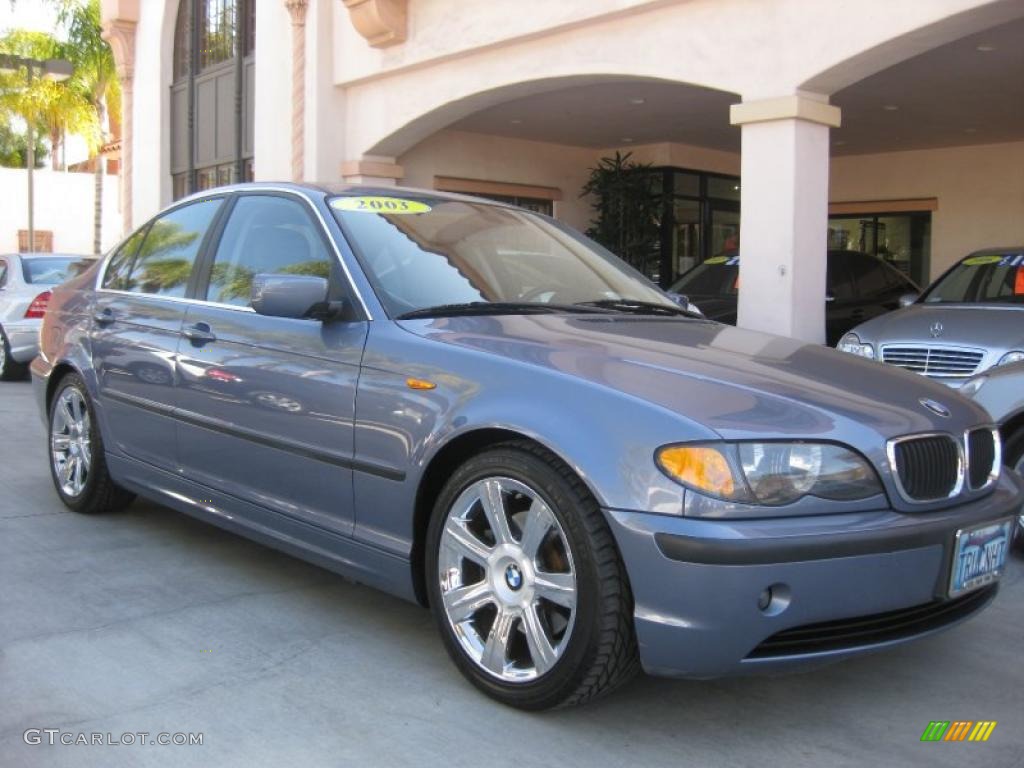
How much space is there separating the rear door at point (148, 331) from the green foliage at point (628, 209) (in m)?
12.2

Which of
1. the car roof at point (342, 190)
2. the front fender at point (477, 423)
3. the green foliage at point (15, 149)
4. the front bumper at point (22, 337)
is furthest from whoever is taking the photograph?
the green foliage at point (15, 149)

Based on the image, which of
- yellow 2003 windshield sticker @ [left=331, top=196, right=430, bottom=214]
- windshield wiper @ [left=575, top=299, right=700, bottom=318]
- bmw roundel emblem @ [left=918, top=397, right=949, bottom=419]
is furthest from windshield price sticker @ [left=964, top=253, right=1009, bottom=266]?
yellow 2003 windshield sticker @ [left=331, top=196, right=430, bottom=214]

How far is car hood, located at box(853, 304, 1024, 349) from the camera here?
20.7ft

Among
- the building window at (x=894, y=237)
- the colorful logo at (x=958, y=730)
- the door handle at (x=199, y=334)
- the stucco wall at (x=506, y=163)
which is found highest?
the stucco wall at (x=506, y=163)

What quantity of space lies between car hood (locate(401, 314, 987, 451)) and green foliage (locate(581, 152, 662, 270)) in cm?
1317

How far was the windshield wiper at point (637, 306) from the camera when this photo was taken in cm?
413

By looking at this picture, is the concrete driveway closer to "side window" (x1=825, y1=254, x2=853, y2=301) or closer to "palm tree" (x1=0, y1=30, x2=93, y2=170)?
"side window" (x1=825, y1=254, x2=853, y2=301)

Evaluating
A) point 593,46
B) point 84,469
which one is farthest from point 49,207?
point 84,469

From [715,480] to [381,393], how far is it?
123 centimetres

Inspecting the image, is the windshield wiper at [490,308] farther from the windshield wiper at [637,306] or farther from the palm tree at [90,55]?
the palm tree at [90,55]

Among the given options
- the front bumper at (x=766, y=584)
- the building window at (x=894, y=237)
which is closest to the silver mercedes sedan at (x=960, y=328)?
the front bumper at (x=766, y=584)

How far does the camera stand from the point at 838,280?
1130 centimetres

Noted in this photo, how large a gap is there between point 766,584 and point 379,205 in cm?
230

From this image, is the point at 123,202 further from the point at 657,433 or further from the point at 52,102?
the point at 657,433
